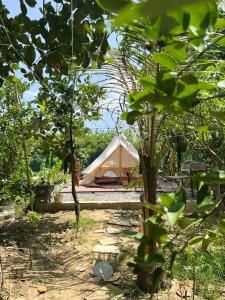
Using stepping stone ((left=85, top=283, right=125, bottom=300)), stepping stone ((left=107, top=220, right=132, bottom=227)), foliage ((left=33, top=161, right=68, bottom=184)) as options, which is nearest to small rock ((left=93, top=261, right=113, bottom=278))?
stepping stone ((left=85, top=283, right=125, bottom=300))

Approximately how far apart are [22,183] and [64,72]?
4403 mm

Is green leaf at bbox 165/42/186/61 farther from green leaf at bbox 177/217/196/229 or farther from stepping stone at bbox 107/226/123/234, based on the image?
stepping stone at bbox 107/226/123/234

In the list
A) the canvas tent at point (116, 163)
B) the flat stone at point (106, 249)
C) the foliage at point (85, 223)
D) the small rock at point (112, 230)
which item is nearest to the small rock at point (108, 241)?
the flat stone at point (106, 249)

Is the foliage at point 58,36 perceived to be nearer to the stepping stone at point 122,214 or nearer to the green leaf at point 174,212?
the green leaf at point 174,212

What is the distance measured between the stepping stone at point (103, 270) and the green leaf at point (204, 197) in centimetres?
340

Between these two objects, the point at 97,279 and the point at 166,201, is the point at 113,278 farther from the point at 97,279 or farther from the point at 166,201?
the point at 166,201

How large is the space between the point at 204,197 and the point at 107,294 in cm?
299

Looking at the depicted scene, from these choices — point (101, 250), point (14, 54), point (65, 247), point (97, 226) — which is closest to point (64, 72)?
point (14, 54)

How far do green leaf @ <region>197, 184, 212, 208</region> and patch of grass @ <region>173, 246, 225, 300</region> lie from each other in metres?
2.67

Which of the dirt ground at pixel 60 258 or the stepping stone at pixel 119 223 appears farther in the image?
the stepping stone at pixel 119 223

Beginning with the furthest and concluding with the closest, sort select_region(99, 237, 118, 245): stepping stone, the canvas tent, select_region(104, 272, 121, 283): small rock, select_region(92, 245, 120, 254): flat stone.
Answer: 1. the canvas tent
2. select_region(99, 237, 118, 245): stepping stone
3. select_region(92, 245, 120, 254): flat stone
4. select_region(104, 272, 121, 283): small rock

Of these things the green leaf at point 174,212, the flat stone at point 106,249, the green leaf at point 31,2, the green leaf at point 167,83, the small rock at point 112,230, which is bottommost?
the flat stone at point 106,249

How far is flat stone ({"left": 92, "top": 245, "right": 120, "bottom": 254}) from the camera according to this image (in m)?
A: 4.37

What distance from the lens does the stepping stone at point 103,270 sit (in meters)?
→ 3.70
